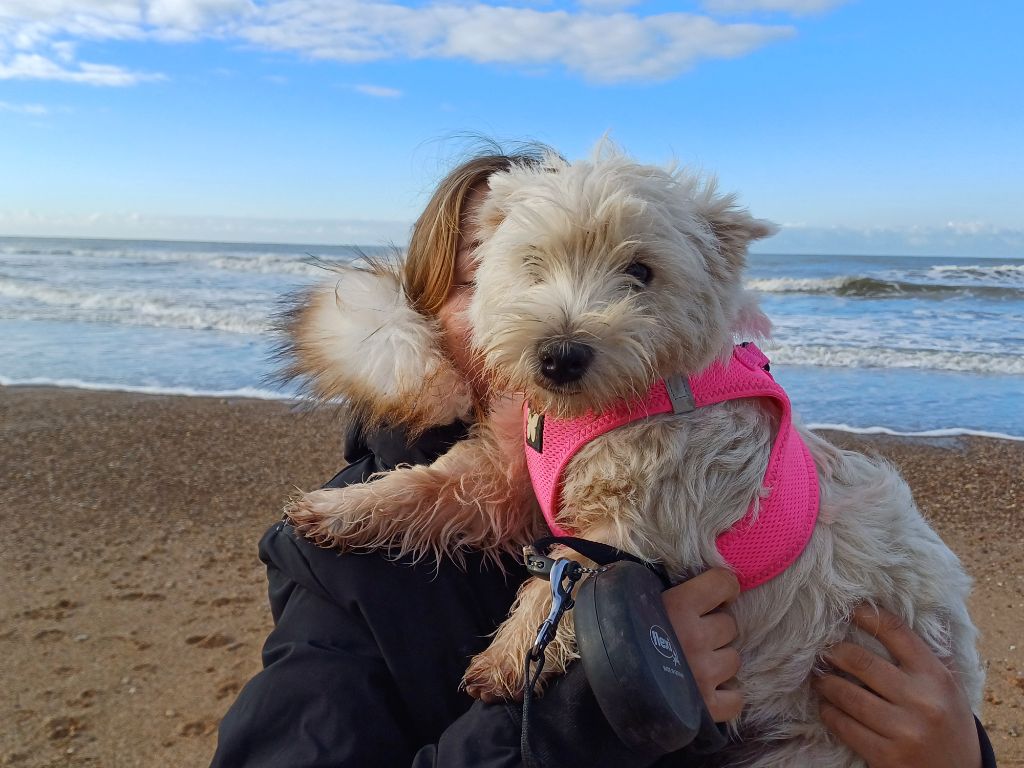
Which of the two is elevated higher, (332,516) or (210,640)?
(332,516)

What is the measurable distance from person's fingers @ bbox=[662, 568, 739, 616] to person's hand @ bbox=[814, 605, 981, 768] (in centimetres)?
41

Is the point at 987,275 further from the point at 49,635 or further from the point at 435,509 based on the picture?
the point at 435,509

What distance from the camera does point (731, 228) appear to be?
2615 mm

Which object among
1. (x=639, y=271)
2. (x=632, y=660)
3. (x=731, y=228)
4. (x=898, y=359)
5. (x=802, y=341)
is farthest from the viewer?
(x=802, y=341)

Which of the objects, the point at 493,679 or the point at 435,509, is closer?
the point at 493,679

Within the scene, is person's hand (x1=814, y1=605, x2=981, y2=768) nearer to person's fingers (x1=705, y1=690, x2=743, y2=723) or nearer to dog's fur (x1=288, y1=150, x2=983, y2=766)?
dog's fur (x1=288, y1=150, x2=983, y2=766)

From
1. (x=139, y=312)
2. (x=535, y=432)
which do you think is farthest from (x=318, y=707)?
(x=139, y=312)

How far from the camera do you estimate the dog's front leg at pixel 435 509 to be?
2744 millimetres

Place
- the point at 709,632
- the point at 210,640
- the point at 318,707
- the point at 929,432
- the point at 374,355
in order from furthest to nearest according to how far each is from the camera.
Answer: the point at 929,432 < the point at 210,640 < the point at 374,355 < the point at 709,632 < the point at 318,707

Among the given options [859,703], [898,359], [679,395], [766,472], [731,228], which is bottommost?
[898,359]

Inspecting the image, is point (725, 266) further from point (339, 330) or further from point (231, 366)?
point (231, 366)

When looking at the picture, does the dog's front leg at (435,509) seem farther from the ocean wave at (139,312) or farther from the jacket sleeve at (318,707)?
the ocean wave at (139,312)

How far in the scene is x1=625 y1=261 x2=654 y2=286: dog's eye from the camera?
243 centimetres

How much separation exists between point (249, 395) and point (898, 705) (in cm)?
1111
